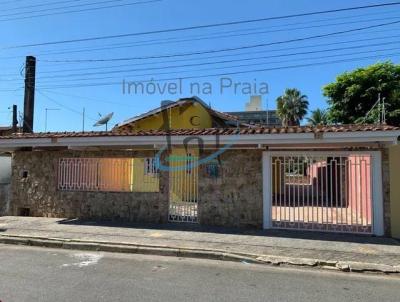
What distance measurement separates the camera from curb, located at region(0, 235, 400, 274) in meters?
7.83

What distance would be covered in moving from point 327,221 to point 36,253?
750 centimetres

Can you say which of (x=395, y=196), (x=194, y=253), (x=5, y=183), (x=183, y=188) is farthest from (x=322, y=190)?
(x=5, y=183)

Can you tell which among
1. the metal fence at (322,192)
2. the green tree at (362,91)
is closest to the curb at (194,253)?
the metal fence at (322,192)

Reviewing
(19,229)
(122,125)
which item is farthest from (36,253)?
(122,125)

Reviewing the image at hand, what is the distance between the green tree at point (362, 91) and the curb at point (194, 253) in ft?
61.1

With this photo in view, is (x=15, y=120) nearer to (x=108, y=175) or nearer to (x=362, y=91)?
(x=108, y=175)

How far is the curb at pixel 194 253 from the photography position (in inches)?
308

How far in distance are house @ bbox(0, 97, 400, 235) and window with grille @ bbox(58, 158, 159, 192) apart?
33 millimetres

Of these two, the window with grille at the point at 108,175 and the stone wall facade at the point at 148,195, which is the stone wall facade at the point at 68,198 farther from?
the window with grille at the point at 108,175

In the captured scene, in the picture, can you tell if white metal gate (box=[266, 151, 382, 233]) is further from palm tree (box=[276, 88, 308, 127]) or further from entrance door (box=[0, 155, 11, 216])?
palm tree (box=[276, 88, 308, 127])

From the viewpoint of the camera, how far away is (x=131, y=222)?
1314cm

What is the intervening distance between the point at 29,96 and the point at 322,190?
55.8 feet

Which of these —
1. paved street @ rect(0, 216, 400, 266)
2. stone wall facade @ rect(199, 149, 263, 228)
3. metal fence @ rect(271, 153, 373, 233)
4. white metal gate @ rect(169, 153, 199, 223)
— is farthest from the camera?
white metal gate @ rect(169, 153, 199, 223)

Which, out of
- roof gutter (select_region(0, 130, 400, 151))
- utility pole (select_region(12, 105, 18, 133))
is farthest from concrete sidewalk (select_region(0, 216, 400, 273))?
utility pole (select_region(12, 105, 18, 133))
